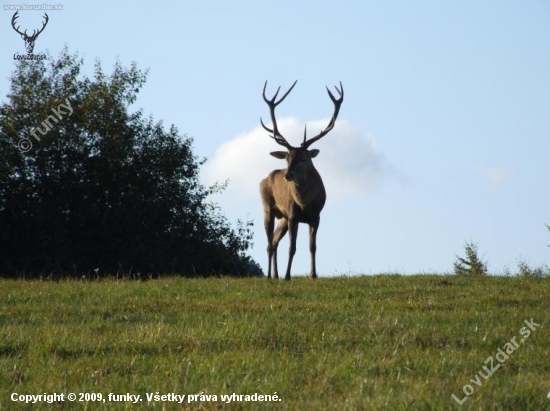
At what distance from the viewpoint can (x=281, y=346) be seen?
9273 mm

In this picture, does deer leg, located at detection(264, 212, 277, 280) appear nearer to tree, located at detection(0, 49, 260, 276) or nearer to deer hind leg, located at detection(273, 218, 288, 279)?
deer hind leg, located at detection(273, 218, 288, 279)

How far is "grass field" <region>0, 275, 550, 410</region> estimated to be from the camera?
720 cm

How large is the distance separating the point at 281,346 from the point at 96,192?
22.9 m

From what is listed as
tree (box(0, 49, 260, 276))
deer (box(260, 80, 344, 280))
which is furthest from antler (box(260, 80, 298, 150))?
tree (box(0, 49, 260, 276))

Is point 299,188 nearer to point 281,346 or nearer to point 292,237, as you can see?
point 292,237

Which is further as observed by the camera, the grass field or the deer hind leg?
the deer hind leg

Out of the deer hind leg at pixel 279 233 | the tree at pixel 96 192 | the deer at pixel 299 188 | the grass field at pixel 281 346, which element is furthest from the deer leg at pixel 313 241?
the tree at pixel 96 192

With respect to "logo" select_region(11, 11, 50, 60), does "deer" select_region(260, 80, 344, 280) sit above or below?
below

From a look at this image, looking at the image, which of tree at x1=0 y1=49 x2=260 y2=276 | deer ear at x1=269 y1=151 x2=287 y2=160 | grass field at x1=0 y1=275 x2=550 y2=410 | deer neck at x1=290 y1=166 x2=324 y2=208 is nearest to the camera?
grass field at x1=0 y1=275 x2=550 y2=410

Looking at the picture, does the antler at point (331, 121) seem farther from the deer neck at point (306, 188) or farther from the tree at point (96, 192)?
the tree at point (96, 192)

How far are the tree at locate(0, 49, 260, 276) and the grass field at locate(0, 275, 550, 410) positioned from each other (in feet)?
52.8

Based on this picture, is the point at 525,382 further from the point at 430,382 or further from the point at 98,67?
the point at 98,67

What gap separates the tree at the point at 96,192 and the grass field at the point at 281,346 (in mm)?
16103

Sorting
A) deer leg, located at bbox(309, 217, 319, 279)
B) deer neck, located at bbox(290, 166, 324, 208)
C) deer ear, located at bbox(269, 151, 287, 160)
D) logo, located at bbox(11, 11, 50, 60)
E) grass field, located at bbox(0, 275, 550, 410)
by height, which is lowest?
grass field, located at bbox(0, 275, 550, 410)
